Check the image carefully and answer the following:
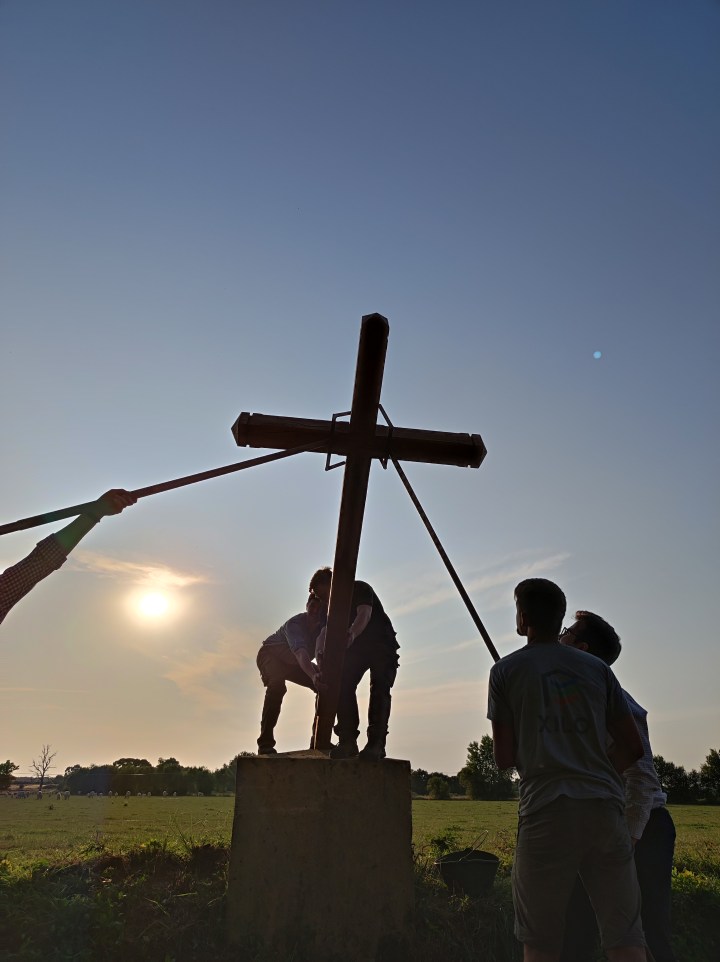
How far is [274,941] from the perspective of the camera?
506 centimetres

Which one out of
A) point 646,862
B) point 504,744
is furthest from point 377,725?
point 504,744

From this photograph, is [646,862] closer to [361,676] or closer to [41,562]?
[361,676]

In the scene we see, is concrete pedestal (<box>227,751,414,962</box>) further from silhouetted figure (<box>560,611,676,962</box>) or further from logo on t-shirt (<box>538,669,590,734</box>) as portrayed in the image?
logo on t-shirt (<box>538,669,590,734</box>)

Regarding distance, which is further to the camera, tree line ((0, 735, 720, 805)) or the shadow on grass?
tree line ((0, 735, 720, 805))

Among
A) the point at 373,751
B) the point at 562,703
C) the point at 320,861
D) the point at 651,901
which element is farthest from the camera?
the point at 373,751

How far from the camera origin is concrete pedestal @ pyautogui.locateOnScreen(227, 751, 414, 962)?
16.8ft

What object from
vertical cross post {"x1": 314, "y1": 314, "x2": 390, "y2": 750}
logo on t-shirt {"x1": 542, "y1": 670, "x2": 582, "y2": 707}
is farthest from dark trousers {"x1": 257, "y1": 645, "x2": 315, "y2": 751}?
logo on t-shirt {"x1": 542, "y1": 670, "x2": 582, "y2": 707}

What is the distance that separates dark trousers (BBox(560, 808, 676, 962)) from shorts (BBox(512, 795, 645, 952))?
33.3 inches

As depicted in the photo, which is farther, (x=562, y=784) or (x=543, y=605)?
(x=543, y=605)

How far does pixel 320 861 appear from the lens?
526cm

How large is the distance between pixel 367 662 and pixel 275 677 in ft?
3.42

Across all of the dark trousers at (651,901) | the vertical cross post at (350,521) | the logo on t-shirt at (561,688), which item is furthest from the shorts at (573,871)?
the vertical cross post at (350,521)

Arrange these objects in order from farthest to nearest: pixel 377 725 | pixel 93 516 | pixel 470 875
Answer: pixel 470 875 → pixel 377 725 → pixel 93 516

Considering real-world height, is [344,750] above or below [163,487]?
below
